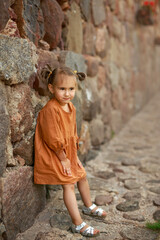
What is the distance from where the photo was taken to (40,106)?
1.85 m

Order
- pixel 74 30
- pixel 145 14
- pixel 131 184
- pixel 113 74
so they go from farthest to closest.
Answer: pixel 145 14
pixel 113 74
pixel 74 30
pixel 131 184

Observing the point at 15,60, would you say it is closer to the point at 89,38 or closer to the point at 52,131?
the point at 52,131

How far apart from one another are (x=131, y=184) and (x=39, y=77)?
45.6 inches

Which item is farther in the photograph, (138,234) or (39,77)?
(39,77)

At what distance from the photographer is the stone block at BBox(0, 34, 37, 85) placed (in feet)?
4.73

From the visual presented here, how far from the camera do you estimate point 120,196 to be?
2.15 m

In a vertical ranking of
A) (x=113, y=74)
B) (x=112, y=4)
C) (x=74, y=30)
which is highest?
(x=112, y=4)

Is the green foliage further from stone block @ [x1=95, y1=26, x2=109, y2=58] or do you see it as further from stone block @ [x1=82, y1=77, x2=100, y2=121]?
stone block @ [x1=95, y1=26, x2=109, y2=58]

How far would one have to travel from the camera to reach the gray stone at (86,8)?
2.64 meters

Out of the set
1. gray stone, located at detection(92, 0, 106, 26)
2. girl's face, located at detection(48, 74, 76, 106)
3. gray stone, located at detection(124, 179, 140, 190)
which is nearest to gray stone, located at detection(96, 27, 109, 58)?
gray stone, located at detection(92, 0, 106, 26)

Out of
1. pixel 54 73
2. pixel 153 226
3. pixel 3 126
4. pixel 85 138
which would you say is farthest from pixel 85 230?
pixel 85 138

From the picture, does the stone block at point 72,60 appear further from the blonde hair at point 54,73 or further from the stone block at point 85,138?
the stone block at point 85,138

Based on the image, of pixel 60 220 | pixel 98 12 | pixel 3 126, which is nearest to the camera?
pixel 3 126

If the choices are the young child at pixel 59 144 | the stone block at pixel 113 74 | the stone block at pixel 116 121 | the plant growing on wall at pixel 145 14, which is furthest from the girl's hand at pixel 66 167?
the plant growing on wall at pixel 145 14
